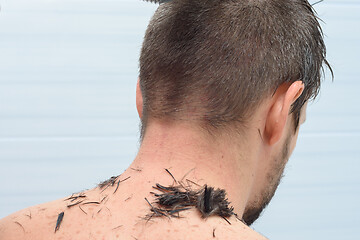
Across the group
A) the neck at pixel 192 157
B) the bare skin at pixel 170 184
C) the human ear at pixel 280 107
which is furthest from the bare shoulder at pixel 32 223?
the human ear at pixel 280 107

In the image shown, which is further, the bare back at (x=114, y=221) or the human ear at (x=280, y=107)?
the human ear at (x=280, y=107)

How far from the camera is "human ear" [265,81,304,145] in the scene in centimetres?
115

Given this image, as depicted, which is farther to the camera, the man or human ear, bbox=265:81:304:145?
human ear, bbox=265:81:304:145

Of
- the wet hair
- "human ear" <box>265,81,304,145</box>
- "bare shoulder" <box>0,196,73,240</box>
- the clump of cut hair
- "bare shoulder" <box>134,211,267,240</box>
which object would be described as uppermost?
the wet hair

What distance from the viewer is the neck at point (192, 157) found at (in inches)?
42.8

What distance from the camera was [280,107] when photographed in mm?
1161

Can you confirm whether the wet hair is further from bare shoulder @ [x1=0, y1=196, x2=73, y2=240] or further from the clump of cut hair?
bare shoulder @ [x1=0, y1=196, x2=73, y2=240]

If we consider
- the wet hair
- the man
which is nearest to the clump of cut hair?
the man

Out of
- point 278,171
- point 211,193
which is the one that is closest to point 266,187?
point 278,171

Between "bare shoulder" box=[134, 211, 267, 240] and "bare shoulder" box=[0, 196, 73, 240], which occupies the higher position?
"bare shoulder" box=[134, 211, 267, 240]

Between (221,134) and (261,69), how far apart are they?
0.54ft

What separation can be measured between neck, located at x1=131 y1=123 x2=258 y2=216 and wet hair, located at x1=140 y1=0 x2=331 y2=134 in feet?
0.11

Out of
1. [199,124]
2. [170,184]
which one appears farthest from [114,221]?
[199,124]

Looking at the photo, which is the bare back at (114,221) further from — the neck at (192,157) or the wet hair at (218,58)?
the wet hair at (218,58)
